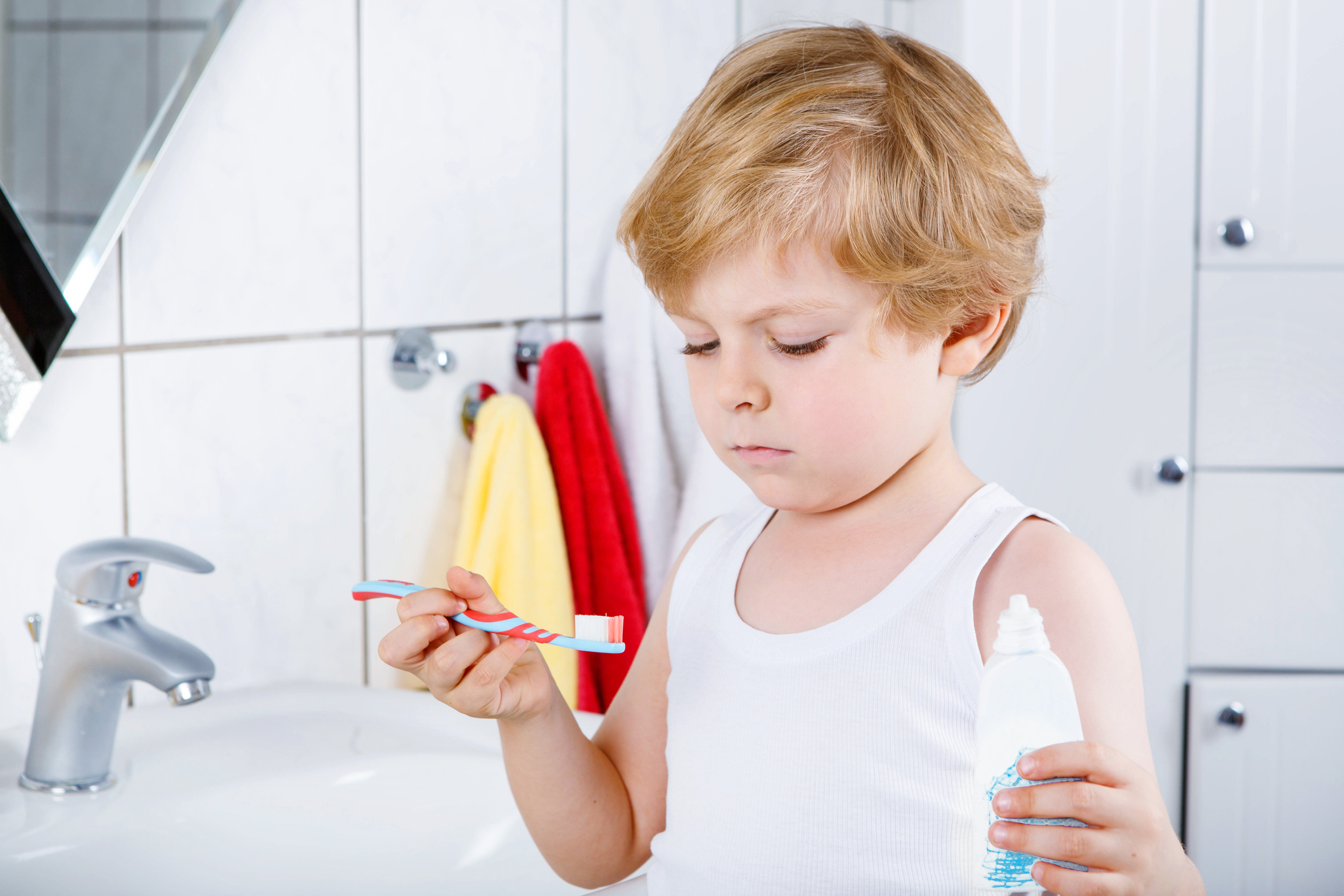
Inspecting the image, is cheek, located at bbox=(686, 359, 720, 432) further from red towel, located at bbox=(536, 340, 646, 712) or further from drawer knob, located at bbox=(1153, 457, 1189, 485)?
drawer knob, located at bbox=(1153, 457, 1189, 485)

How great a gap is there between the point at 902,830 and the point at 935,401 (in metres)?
0.24

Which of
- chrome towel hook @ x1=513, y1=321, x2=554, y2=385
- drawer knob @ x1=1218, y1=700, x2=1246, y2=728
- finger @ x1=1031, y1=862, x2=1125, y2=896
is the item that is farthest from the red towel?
drawer knob @ x1=1218, y1=700, x2=1246, y2=728

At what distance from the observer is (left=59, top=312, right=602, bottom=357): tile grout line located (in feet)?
2.71

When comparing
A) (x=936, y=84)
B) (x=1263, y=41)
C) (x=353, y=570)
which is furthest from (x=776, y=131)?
(x=1263, y=41)

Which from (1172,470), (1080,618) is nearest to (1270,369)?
(1172,470)

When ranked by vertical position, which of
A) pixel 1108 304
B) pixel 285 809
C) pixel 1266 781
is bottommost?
pixel 1266 781

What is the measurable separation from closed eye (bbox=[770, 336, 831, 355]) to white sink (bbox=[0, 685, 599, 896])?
39 cm

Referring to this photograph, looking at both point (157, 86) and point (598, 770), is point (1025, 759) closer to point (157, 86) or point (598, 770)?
point (598, 770)

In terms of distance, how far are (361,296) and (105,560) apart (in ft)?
1.13

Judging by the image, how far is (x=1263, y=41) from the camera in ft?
4.45

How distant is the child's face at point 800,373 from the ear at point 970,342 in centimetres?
1

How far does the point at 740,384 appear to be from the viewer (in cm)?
62

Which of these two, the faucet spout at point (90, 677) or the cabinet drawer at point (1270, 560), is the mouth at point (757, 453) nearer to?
the faucet spout at point (90, 677)

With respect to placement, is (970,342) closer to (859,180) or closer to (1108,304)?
(859,180)
